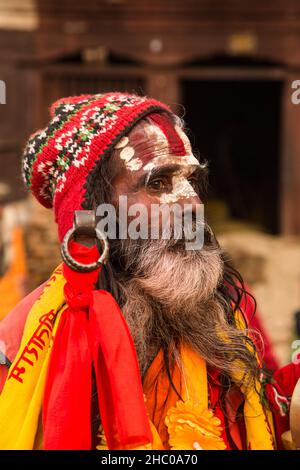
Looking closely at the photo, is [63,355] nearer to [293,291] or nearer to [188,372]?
[188,372]

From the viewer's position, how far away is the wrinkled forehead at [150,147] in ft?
6.31

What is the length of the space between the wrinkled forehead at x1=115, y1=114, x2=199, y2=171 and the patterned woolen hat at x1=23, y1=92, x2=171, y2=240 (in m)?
0.04

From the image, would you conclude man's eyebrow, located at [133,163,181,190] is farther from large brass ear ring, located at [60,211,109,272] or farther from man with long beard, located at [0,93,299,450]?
large brass ear ring, located at [60,211,109,272]

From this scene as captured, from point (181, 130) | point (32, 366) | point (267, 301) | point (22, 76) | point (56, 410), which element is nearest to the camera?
point (56, 410)

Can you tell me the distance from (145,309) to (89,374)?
0.98 feet

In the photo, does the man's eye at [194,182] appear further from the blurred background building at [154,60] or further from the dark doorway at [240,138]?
the dark doorway at [240,138]

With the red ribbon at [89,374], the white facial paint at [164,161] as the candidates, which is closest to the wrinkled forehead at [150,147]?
the white facial paint at [164,161]

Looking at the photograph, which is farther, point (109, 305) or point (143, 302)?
point (143, 302)

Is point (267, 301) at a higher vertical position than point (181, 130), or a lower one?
higher

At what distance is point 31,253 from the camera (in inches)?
250

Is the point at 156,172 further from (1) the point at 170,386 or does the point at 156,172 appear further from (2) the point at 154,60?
(2) the point at 154,60

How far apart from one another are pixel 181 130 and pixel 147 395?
2.42 ft

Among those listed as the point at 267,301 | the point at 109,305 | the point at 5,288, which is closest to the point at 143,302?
the point at 109,305

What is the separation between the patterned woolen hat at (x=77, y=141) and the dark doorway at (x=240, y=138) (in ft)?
32.1
